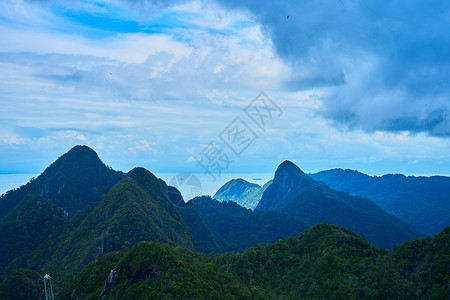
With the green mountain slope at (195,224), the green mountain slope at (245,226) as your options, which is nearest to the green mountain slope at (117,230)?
the green mountain slope at (195,224)

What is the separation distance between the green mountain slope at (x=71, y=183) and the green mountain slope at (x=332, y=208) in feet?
257

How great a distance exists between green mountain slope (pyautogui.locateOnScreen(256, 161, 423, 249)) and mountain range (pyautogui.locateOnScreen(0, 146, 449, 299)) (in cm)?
48

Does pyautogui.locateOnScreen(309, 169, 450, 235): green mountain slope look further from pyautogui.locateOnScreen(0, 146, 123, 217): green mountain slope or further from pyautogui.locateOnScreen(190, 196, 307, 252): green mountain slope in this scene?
pyautogui.locateOnScreen(0, 146, 123, 217): green mountain slope

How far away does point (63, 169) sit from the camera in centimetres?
9606

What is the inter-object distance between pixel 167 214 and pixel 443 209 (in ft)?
417

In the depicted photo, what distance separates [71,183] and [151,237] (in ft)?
168

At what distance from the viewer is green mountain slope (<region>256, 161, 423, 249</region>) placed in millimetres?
105062

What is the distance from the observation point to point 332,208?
126 metres

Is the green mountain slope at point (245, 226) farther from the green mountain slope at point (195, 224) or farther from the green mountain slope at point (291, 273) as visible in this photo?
the green mountain slope at point (291, 273)

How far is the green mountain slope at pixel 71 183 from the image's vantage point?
87938 millimetres

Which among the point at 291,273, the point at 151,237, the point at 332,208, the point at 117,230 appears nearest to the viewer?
the point at 291,273

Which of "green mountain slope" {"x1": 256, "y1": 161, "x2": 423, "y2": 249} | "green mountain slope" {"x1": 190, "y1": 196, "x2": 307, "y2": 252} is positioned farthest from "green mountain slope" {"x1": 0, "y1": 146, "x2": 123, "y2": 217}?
"green mountain slope" {"x1": 256, "y1": 161, "x2": 423, "y2": 249}

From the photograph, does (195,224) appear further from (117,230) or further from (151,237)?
(117,230)

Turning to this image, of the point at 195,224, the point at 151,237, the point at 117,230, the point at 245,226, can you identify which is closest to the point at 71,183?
the point at 195,224
